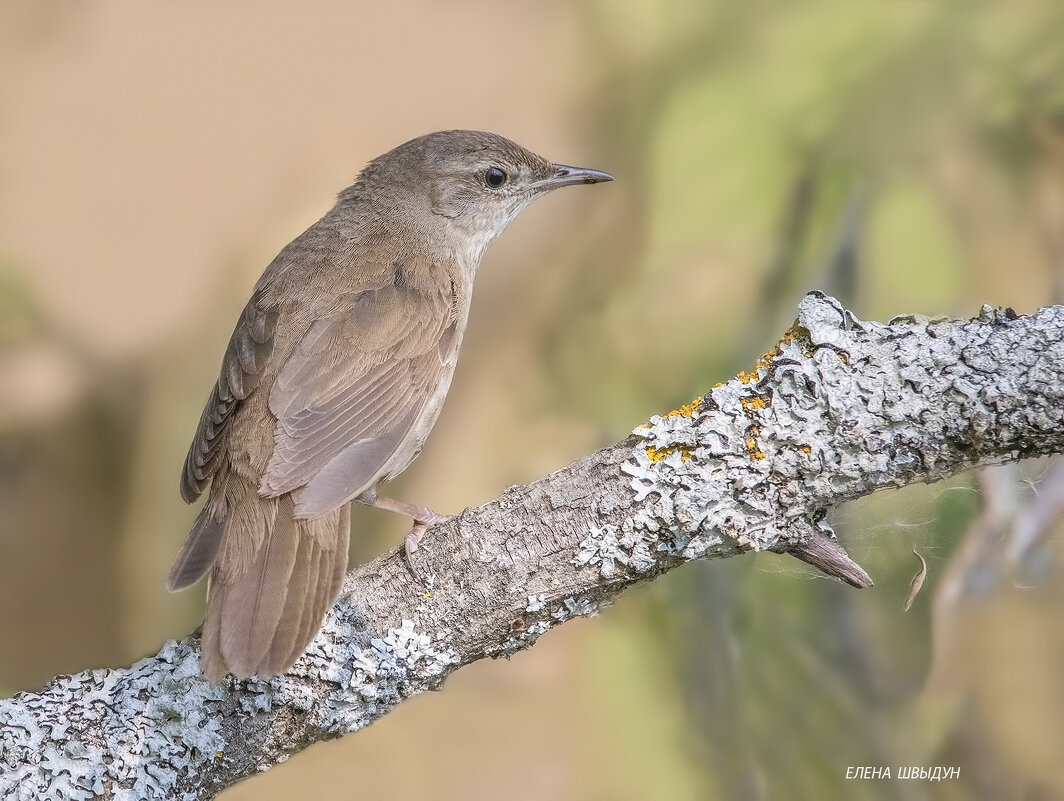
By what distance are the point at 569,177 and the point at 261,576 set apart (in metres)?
1.98

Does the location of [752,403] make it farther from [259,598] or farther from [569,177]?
[569,177]

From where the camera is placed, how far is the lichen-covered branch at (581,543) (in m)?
2.22

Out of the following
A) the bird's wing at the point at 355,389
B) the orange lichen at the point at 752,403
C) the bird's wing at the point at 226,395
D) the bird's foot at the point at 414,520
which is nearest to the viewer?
the orange lichen at the point at 752,403

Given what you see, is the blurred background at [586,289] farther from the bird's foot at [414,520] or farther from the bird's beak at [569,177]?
the bird's foot at [414,520]

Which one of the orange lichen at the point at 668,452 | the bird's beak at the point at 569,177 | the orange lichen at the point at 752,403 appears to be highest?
the bird's beak at the point at 569,177

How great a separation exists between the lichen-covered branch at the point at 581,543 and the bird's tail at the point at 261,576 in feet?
0.38

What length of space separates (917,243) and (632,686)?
182 cm

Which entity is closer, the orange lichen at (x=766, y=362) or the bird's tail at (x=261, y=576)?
the bird's tail at (x=261, y=576)

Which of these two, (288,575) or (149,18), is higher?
(149,18)

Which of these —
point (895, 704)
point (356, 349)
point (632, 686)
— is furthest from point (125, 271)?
point (895, 704)

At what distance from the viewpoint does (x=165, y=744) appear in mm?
2350

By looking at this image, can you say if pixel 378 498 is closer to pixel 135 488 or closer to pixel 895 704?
pixel 135 488

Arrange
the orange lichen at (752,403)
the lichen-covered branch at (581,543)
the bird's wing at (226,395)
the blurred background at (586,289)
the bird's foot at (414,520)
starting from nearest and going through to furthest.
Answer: the lichen-covered branch at (581,543) < the orange lichen at (752,403) < the bird's foot at (414,520) < the bird's wing at (226,395) < the blurred background at (586,289)

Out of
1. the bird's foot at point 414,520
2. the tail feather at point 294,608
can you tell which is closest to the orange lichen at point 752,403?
the bird's foot at point 414,520
